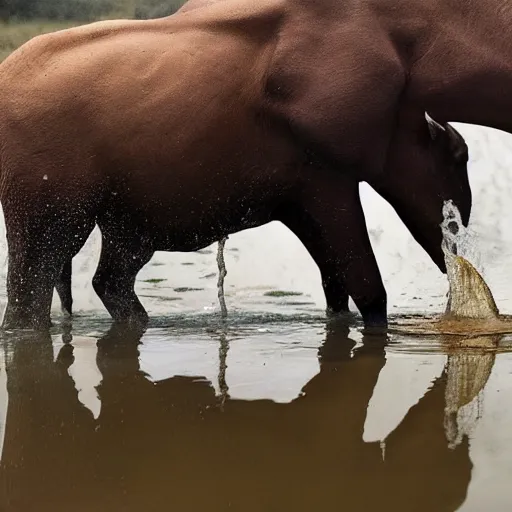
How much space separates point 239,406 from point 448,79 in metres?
1.74

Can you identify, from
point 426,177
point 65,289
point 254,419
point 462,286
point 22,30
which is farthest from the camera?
point 22,30

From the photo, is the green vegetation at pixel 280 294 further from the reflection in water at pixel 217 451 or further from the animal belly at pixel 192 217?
the reflection in water at pixel 217 451

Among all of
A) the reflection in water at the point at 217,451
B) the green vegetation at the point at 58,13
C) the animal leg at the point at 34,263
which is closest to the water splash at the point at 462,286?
the reflection in water at the point at 217,451

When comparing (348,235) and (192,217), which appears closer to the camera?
(348,235)

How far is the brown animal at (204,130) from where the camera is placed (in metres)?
3.22

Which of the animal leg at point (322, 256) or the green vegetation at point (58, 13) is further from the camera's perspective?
the green vegetation at point (58, 13)

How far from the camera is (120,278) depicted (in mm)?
3959

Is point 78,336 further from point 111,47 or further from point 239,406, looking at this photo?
point 239,406

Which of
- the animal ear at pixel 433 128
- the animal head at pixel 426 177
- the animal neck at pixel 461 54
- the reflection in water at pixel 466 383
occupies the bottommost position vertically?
the reflection in water at pixel 466 383

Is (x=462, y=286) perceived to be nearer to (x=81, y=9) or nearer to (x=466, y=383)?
(x=466, y=383)

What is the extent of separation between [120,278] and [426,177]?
1324mm

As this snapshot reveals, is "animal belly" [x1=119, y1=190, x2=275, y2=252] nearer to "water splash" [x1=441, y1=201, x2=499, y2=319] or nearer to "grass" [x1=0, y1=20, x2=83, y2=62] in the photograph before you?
"water splash" [x1=441, y1=201, x2=499, y2=319]

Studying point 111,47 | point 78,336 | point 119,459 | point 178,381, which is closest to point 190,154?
point 111,47

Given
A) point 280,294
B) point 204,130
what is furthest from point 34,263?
point 280,294
